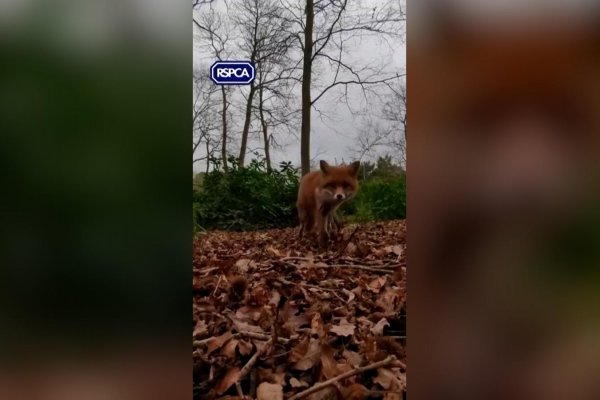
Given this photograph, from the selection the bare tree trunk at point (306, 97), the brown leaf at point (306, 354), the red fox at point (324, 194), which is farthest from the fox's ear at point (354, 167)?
the brown leaf at point (306, 354)

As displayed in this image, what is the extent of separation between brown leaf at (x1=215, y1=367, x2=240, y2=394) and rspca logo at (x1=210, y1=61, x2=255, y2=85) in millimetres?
1351

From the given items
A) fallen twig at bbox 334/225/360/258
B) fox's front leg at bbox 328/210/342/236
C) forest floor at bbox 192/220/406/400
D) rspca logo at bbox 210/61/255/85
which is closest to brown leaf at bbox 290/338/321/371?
forest floor at bbox 192/220/406/400

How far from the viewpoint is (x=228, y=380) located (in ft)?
8.05

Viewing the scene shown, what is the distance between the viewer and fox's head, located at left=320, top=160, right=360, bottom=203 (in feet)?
8.23

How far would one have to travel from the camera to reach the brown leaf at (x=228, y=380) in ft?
8.04

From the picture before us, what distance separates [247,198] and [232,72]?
597 millimetres

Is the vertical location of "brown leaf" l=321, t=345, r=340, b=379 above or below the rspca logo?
below

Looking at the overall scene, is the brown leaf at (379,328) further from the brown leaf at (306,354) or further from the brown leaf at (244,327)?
the brown leaf at (244,327)

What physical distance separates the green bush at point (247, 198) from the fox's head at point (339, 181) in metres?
0.14

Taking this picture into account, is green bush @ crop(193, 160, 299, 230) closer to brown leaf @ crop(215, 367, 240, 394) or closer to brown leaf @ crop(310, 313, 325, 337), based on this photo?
brown leaf @ crop(310, 313, 325, 337)
